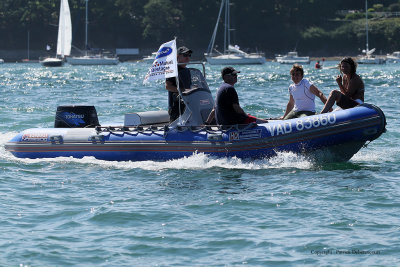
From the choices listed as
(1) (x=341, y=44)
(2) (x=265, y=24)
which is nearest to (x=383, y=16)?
(1) (x=341, y=44)

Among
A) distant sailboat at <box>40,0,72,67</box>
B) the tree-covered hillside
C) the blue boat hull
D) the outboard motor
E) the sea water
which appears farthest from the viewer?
the tree-covered hillside

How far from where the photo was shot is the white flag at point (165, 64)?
11.3 meters

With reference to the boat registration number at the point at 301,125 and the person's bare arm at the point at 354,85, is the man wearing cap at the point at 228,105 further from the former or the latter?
the person's bare arm at the point at 354,85

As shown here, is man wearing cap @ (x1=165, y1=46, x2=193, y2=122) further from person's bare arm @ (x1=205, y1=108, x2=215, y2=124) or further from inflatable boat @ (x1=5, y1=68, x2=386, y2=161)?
person's bare arm @ (x1=205, y1=108, x2=215, y2=124)

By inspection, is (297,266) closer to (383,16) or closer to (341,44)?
(341,44)

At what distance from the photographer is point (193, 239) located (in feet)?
25.8

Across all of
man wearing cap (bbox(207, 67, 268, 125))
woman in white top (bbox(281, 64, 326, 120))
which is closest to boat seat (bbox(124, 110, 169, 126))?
man wearing cap (bbox(207, 67, 268, 125))

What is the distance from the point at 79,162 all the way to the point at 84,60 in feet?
230

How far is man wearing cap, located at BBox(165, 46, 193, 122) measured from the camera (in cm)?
1162

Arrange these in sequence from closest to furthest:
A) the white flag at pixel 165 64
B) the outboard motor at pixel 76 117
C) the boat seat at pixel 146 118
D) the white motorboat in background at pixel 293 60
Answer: the white flag at pixel 165 64 < the boat seat at pixel 146 118 < the outboard motor at pixel 76 117 < the white motorboat in background at pixel 293 60

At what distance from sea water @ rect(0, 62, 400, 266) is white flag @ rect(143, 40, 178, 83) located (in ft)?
4.43

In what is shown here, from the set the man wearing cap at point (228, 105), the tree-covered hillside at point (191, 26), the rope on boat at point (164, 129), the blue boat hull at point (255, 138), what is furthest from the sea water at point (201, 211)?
the tree-covered hillside at point (191, 26)

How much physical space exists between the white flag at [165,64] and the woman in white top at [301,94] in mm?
1919

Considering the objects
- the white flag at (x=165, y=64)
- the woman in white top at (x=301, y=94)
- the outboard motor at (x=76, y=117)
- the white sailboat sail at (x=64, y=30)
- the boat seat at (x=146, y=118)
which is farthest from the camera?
the white sailboat sail at (x=64, y=30)
